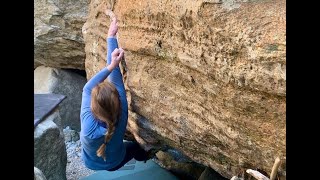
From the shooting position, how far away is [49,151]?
4.32 m

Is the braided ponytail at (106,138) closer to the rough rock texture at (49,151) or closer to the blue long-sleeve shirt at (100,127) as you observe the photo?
the blue long-sleeve shirt at (100,127)

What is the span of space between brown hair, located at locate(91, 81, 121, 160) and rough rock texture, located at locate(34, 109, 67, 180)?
5.00 feet

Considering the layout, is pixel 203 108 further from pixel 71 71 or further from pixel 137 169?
pixel 71 71

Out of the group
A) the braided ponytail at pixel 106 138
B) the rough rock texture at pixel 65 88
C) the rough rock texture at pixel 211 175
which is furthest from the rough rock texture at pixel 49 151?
the rough rock texture at pixel 65 88

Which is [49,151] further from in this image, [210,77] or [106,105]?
[210,77]

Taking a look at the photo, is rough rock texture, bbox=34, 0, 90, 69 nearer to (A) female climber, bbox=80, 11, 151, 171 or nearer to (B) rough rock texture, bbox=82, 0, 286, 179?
(B) rough rock texture, bbox=82, 0, 286, 179

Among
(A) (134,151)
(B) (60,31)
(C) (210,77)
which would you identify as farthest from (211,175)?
(B) (60,31)

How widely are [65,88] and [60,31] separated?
93 centimetres

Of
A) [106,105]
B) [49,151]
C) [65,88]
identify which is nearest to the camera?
[106,105]

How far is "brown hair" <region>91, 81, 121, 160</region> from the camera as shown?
107 inches

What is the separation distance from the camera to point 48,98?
17.4 feet

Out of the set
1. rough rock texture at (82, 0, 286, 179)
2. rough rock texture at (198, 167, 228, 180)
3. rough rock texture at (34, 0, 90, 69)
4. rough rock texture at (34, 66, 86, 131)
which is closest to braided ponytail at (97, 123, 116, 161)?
rough rock texture at (82, 0, 286, 179)

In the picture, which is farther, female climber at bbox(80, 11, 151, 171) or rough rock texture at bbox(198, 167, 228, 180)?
rough rock texture at bbox(198, 167, 228, 180)

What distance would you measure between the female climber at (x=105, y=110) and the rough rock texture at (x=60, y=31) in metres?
3.34
